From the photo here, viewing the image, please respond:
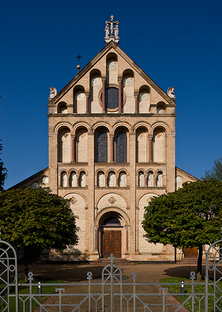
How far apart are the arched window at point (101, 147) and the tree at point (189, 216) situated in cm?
1146

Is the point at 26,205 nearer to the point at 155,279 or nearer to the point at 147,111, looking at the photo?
the point at 155,279

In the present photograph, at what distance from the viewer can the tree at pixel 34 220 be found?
55.6 ft

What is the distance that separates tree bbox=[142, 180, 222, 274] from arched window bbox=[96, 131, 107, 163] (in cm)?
1146

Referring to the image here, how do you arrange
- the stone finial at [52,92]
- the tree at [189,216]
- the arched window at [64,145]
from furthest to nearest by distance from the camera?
the stone finial at [52,92] → the arched window at [64,145] → the tree at [189,216]

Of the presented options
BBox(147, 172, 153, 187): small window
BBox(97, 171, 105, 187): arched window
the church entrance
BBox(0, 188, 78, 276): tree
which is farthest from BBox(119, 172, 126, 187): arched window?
BBox(0, 188, 78, 276): tree

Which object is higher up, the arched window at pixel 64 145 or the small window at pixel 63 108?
the small window at pixel 63 108

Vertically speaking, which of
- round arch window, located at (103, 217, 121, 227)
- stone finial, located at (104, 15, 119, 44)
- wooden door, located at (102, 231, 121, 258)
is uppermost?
stone finial, located at (104, 15, 119, 44)

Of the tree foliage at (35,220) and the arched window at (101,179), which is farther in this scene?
the arched window at (101,179)

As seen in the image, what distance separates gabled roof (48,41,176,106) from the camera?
31.0m

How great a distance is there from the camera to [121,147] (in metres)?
31.1

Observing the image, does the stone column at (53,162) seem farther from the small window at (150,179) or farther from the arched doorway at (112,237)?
the small window at (150,179)

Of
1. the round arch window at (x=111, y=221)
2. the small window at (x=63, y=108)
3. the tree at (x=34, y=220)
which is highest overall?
Result: the small window at (x=63, y=108)

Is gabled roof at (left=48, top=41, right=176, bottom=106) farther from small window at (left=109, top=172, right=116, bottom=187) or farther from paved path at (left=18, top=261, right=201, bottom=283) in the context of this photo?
paved path at (left=18, top=261, right=201, bottom=283)

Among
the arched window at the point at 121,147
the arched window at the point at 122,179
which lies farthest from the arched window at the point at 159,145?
the arched window at the point at 122,179
